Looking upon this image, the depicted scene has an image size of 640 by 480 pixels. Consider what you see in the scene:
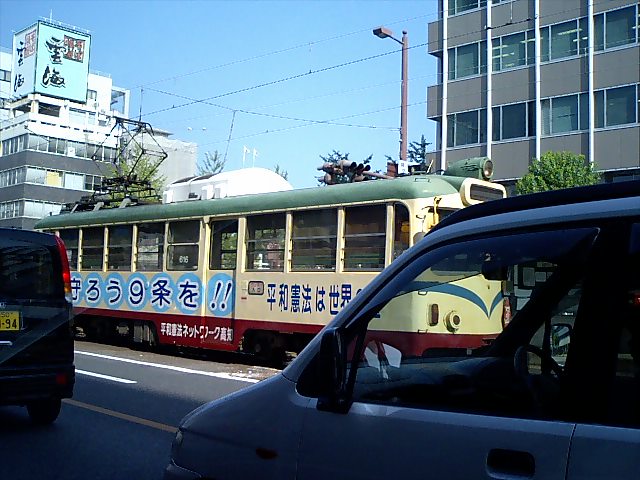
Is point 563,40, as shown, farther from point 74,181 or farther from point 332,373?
point 74,181

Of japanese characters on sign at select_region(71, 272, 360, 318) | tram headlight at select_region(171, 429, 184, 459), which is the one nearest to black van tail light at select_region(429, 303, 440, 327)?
tram headlight at select_region(171, 429, 184, 459)

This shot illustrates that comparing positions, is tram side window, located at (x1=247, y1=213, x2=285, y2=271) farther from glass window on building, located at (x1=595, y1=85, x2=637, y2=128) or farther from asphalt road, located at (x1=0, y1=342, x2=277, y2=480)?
glass window on building, located at (x1=595, y1=85, x2=637, y2=128)

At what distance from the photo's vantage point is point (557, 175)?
23.8 m

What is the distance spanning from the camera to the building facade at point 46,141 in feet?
208

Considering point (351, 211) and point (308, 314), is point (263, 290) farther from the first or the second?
point (351, 211)

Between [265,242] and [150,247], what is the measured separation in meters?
3.30

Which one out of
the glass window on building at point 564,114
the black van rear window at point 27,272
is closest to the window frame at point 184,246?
the black van rear window at point 27,272

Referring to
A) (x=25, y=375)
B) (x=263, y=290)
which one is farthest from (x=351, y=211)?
(x=25, y=375)

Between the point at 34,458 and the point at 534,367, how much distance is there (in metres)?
5.15

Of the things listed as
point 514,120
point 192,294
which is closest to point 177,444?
point 192,294

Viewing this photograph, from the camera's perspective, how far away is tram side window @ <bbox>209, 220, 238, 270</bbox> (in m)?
12.8

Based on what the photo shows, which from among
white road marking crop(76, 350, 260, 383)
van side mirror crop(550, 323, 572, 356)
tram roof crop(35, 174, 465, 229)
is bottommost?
white road marking crop(76, 350, 260, 383)

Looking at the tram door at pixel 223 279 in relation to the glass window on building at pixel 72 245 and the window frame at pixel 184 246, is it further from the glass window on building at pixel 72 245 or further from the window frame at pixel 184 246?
the glass window on building at pixel 72 245

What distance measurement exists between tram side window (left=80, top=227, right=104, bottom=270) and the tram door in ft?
12.3
